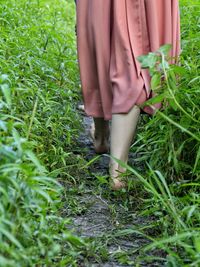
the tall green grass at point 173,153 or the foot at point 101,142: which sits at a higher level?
the tall green grass at point 173,153

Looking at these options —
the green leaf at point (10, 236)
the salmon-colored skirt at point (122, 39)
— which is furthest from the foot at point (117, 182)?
the green leaf at point (10, 236)

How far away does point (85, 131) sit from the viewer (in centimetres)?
381

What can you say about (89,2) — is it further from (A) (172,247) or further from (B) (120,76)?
(A) (172,247)

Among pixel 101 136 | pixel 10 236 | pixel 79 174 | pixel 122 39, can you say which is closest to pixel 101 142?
pixel 101 136

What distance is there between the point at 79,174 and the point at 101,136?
0.44 metres

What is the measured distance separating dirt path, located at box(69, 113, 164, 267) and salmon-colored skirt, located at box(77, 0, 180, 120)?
384 mm

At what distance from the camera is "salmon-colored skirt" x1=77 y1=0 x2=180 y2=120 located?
288 centimetres

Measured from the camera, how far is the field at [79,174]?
Result: 1.89 m

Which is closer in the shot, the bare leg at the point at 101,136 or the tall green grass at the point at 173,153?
the tall green grass at the point at 173,153

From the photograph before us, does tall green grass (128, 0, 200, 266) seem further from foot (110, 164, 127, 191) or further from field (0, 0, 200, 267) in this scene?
foot (110, 164, 127, 191)

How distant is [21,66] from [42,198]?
A: 64.7 inches

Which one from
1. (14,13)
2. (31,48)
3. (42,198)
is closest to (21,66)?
(31,48)

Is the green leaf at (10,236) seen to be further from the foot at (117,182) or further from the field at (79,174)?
the foot at (117,182)

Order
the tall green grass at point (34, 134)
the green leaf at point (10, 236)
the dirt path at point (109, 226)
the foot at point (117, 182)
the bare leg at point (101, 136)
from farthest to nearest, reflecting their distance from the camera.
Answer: the bare leg at point (101, 136) < the foot at point (117, 182) < the dirt path at point (109, 226) < the tall green grass at point (34, 134) < the green leaf at point (10, 236)
